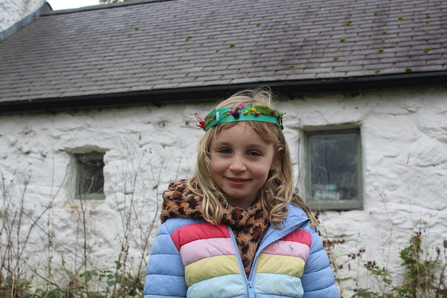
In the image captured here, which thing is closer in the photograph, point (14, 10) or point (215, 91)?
point (215, 91)

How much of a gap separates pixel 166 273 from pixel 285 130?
10.9ft

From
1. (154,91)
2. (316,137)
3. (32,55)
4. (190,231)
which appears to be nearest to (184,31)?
(154,91)

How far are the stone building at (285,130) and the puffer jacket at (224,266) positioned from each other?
2.32 meters

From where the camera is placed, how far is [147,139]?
4.99 m

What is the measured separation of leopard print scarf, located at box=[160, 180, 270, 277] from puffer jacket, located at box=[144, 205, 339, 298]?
0.10 ft

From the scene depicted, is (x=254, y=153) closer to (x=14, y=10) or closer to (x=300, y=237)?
(x=300, y=237)

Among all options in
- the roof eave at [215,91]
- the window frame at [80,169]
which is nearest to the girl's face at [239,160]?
the roof eave at [215,91]

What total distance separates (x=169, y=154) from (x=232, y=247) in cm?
344

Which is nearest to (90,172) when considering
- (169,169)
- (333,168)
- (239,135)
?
(169,169)

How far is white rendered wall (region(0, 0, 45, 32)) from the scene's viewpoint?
25.5 ft

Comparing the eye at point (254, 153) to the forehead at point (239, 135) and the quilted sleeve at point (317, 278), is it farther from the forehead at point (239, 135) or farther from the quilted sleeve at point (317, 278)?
the quilted sleeve at point (317, 278)

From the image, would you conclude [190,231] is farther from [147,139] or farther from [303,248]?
[147,139]

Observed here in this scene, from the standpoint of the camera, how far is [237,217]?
1609mm

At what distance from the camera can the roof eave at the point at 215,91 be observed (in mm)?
4238
